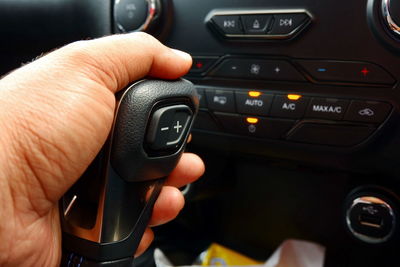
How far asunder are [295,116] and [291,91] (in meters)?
0.03

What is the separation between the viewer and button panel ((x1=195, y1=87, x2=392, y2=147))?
52cm

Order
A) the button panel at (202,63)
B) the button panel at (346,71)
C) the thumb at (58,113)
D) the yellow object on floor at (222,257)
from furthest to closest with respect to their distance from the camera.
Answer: the yellow object on floor at (222,257) < the button panel at (202,63) < the button panel at (346,71) < the thumb at (58,113)

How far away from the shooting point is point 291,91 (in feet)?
1.82

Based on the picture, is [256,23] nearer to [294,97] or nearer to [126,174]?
[294,97]

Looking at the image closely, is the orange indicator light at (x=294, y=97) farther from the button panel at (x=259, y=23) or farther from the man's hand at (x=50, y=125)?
the man's hand at (x=50, y=125)

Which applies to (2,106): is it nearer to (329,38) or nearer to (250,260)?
(329,38)

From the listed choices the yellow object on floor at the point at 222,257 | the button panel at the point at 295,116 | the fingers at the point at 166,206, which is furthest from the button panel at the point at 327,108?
the yellow object on floor at the point at 222,257

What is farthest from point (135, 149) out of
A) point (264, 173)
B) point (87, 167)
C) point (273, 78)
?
point (264, 173)

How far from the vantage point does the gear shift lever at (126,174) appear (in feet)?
1.37

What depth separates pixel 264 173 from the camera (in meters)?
0.76

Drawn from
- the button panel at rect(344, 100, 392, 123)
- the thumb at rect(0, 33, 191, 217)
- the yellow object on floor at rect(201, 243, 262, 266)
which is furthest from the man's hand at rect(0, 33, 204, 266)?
the yellow object on floor at rect(201, 243, 262, 266)

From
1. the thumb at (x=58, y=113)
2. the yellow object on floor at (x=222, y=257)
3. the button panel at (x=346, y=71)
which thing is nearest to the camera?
the thumb at (x=58, y=113)

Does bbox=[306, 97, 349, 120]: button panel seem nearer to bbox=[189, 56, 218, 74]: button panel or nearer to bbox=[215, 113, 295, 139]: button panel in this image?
bbox=[215, 113, 295, 139]: button panel

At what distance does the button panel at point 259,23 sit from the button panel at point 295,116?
8cm
